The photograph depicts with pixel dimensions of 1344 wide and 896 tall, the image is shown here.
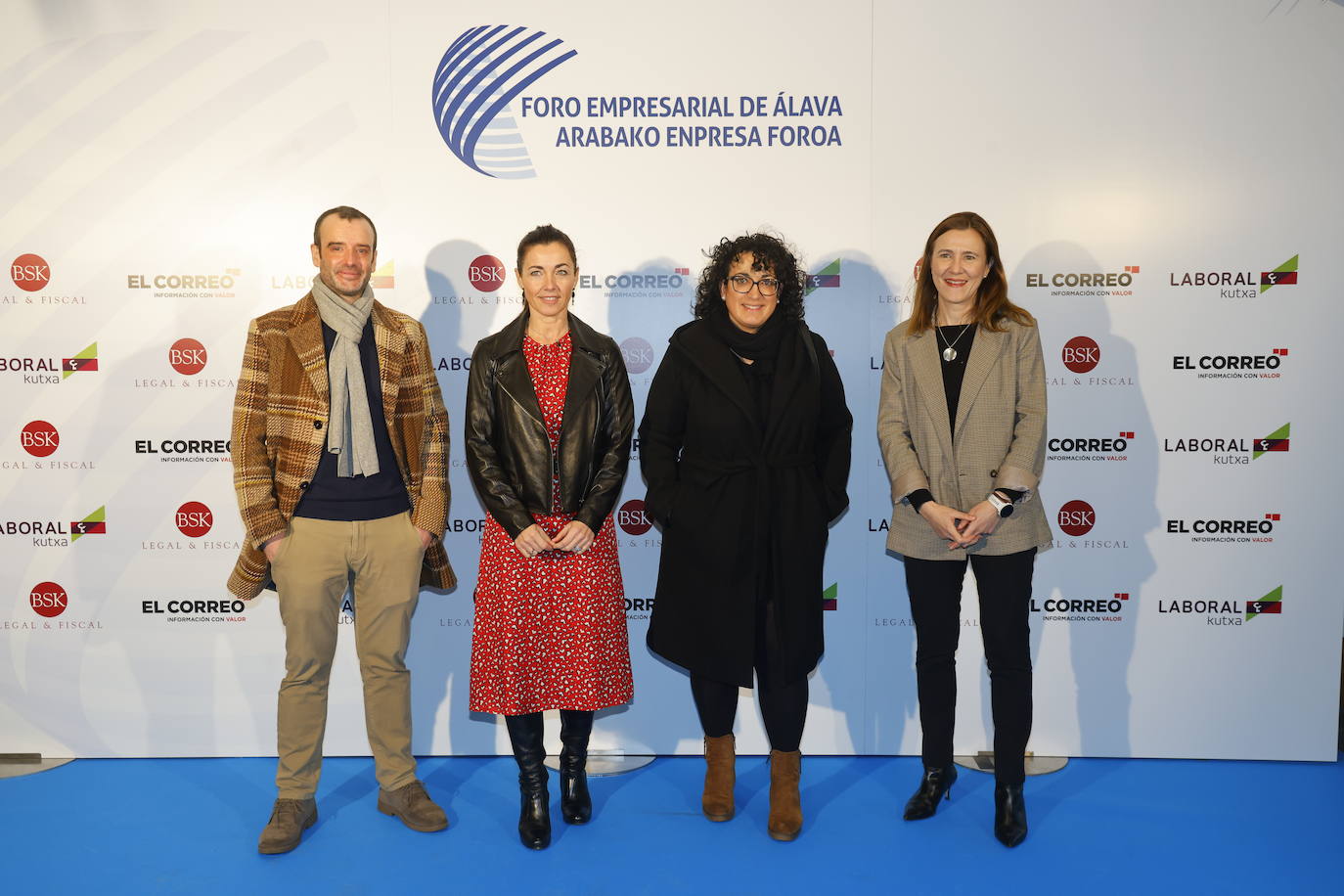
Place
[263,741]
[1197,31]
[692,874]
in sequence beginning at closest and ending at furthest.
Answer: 1. [692,874]
2. [1197,31]
3. [263,741]

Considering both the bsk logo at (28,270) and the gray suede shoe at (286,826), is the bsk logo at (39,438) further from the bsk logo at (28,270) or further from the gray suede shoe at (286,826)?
the gray suede shoe at (286,826)

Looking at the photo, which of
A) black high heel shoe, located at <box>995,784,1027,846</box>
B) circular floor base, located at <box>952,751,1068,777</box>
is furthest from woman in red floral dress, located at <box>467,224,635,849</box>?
circular floor base, located at <box>952,751,1068,777</box>

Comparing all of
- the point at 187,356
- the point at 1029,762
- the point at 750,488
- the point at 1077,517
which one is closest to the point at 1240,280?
the point at 1077,517

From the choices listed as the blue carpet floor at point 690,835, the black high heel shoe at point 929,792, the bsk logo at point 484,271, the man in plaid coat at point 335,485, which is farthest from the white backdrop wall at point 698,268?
the man in plaid coat at point 335,485

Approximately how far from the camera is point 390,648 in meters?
2.99

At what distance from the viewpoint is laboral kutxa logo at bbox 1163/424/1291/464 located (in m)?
3.53

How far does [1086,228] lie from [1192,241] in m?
0.42

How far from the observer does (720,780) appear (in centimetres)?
306

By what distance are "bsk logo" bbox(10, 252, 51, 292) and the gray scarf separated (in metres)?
1.55

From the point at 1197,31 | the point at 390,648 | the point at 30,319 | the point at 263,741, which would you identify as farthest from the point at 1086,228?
the point at 30,319

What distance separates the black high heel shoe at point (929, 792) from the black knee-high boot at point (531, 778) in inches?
50.1

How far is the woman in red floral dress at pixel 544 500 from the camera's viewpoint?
2.78 meters

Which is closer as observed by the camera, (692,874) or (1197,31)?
(692,874)

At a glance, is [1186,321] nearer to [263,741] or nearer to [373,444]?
Result: [373,444]
